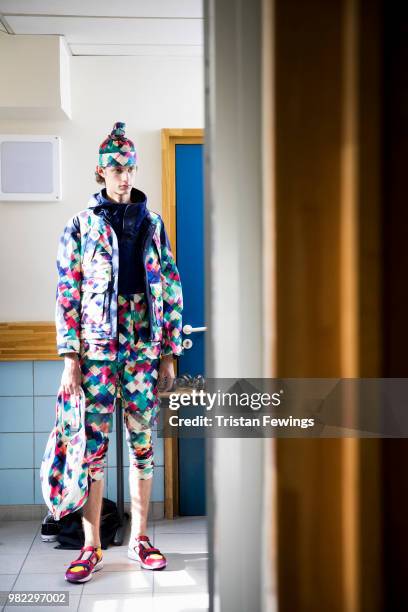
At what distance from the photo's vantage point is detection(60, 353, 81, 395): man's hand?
237cm

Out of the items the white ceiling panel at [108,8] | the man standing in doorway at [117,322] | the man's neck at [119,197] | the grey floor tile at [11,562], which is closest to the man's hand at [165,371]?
the man standing in doorway at [117,322]

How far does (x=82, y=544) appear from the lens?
2.73 m

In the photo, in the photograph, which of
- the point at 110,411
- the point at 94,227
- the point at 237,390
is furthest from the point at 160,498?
the point at 237,390

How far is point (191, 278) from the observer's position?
123 inches

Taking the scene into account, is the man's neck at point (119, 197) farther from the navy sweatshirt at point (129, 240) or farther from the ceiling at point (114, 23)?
the ceiling at point (114, 23)

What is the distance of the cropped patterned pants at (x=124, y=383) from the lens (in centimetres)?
241

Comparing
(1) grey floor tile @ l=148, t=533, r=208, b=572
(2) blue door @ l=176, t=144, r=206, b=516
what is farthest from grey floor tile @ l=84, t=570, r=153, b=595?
(2) blue door @ l=176, t=144, r=206, b=516

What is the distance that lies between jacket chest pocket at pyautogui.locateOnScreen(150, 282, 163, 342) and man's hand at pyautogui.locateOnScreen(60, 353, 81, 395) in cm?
31

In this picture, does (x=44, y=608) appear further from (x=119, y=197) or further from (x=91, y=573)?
(x=119, y=197)

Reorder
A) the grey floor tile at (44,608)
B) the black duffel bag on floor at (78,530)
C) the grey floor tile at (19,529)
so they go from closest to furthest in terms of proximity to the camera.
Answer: the grey floor tile at (44,608)
the black duffel bag on floor at (78,530)
the grey floor tile at (19,529)

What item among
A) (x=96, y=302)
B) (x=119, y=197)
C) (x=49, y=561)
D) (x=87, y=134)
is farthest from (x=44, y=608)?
(x=87, y=134)

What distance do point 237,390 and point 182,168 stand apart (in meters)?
2.55

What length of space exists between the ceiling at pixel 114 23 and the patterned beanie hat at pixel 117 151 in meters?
0.46

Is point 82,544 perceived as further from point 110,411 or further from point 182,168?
point 182,168
